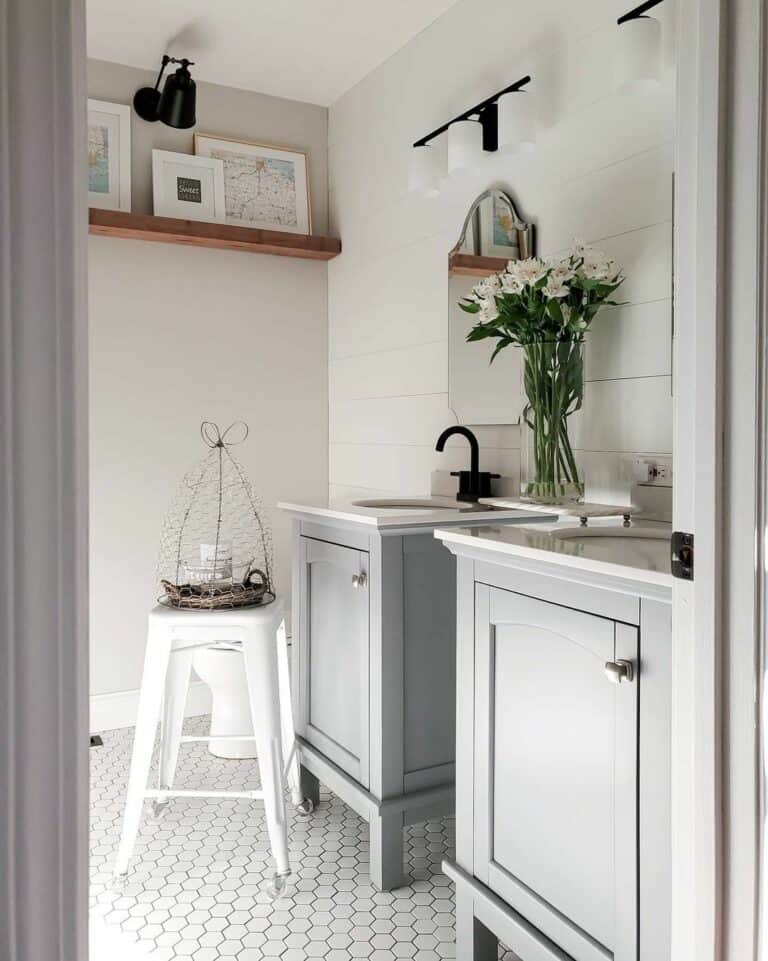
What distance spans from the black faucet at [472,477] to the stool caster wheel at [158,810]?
1.29 meters

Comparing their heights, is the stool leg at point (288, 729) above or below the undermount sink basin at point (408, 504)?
below

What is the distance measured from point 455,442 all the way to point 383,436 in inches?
18.6

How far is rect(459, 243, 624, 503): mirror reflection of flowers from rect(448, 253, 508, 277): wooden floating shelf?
0.35 metres

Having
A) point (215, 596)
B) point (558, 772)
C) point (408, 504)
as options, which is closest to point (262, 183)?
point (408, 504)

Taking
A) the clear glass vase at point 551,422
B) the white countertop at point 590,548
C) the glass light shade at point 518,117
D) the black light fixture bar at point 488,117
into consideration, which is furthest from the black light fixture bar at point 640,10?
the white countertop at point 590,548

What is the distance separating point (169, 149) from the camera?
3205 millimetres

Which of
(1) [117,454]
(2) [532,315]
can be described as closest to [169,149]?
(1) [117,454]

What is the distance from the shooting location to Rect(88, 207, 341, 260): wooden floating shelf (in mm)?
3010

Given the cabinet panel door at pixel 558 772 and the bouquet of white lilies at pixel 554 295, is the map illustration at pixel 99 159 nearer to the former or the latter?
the bouquet of white lilies at pixel 554 295

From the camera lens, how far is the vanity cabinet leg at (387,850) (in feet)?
6.53

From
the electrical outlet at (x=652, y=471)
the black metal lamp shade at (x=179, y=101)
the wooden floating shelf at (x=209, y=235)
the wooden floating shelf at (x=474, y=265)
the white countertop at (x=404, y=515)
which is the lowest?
the white countertop at (x=404, y=515)

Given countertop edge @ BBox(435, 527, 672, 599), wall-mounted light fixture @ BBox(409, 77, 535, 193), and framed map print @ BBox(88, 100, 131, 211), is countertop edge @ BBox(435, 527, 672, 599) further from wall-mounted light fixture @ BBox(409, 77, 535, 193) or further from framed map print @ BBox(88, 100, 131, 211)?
framed map print @ BBox(88, 100, 131, 211)

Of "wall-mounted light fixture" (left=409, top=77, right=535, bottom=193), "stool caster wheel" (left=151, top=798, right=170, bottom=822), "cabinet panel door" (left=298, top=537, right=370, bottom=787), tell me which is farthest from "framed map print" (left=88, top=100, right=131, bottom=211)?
"stool caster wheel" (left=151, top=798, right=170, bottom=822)

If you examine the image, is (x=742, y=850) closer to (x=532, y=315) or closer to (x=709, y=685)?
(x=709, y=685)
